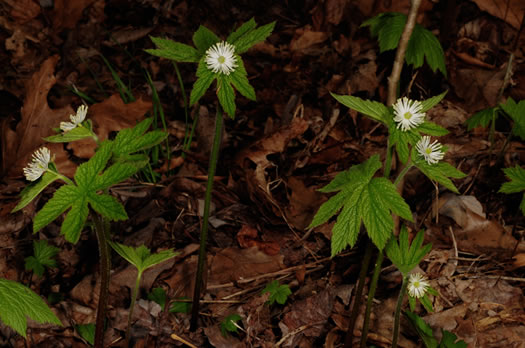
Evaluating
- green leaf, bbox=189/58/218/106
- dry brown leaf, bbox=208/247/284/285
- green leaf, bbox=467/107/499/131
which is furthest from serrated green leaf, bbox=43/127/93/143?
green leaf, bbox=467/107/499/131

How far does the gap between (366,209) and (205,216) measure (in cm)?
72

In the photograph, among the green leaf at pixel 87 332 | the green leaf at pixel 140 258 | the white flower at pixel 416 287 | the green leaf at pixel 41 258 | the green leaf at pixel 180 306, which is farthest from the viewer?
the green leaf at pixel 41 258

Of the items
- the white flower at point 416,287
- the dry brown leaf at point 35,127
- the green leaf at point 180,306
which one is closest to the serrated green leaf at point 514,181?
the white flower at point 416,287

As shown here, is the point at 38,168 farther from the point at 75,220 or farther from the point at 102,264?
the point at 102,264

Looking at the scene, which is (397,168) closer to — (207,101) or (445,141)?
(445,141)

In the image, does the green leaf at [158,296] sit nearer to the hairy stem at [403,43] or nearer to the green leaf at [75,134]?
the green leaf at [75,134]

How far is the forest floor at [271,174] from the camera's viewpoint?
2.28 metres

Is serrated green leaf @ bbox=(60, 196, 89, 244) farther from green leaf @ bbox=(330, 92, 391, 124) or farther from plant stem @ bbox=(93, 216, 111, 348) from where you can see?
green leaf @ bbox=(330, 92, 391, 124)

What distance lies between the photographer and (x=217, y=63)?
1.71 m

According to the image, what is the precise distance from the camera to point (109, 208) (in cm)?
155

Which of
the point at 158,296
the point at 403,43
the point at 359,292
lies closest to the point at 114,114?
the point at 158,296

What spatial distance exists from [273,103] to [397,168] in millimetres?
1052

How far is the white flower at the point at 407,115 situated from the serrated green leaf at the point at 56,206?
3.53 ft

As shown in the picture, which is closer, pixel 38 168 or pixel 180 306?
pixel 38 168
